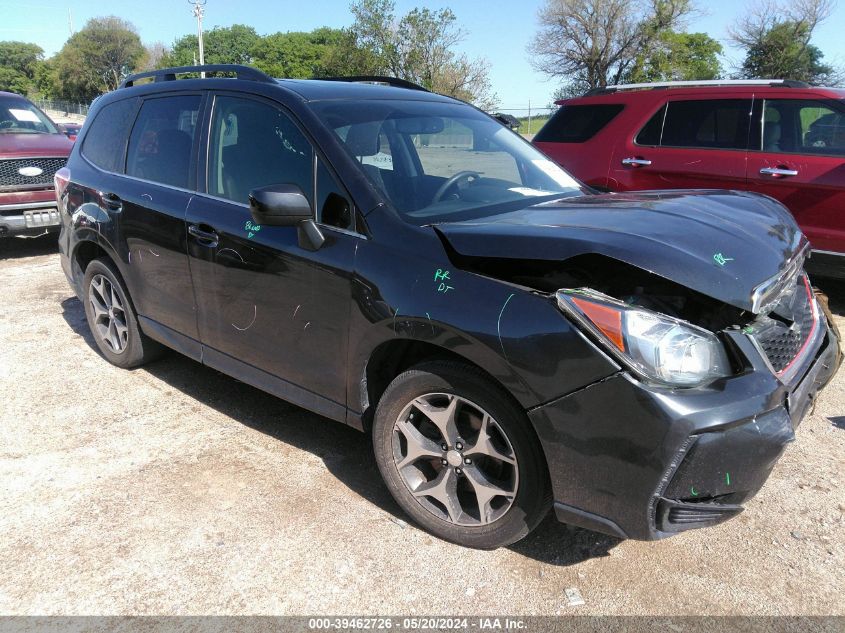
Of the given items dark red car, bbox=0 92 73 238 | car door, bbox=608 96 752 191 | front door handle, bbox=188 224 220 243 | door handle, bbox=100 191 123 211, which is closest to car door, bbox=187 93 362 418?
front door handle, bbox=188 224 220 243

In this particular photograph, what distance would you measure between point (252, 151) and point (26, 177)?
6357mm

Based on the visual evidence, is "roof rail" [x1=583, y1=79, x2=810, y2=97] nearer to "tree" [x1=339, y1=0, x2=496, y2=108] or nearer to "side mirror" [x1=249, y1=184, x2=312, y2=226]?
"side mirror" [x1=249, y1=184, x2=312, y2=226]

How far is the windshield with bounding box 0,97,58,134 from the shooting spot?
8.90 meters

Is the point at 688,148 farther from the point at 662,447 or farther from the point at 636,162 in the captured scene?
the point at 662,447

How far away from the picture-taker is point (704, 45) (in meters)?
47.3

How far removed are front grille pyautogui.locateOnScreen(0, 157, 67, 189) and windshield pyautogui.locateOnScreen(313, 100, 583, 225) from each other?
6428mm

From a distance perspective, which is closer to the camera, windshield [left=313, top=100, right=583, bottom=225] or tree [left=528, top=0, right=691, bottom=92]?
windshield [left=313, top=100, right=583, bottom=225]

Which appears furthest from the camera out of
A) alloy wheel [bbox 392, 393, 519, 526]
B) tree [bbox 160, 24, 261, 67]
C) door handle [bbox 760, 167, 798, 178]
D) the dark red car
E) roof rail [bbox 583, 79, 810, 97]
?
tree [bbox 160, 24, 261, 67]

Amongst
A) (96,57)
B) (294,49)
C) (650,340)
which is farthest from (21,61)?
(650,340)

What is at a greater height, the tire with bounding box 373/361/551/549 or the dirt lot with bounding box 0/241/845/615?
the tire with bounding box 373/361/551/549

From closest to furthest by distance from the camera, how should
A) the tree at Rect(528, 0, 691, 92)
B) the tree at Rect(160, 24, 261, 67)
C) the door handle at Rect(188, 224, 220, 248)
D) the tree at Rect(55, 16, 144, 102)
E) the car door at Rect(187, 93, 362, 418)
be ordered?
the car door at Rect(187, 93, 362, 418) → the door handle at Rect(188, 224, 220, 248) → the tree at Rect(528, 0, 691, 92) → the tree at Rect(55, 16, 144, 102) → the tree at Rect(160, 24, 261, 67)

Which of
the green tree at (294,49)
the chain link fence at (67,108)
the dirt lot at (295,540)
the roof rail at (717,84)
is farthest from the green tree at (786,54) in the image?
the chain link fence at (67,108)

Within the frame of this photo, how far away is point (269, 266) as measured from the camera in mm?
3139

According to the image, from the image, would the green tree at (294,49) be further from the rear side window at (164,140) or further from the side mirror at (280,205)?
the side mirror at (280,205)
